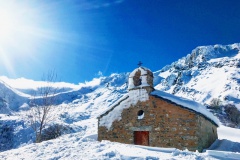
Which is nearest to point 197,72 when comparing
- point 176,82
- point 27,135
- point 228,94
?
point 176,82

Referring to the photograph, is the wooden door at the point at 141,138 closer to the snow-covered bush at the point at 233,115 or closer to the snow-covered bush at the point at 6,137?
the snow-covered bush at the point at 6,137

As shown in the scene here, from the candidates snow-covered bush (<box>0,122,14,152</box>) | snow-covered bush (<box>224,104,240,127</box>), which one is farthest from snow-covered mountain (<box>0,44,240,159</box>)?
snow-covered bush (<box>224,104,240,127</box>)

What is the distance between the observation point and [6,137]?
6344 centimetres

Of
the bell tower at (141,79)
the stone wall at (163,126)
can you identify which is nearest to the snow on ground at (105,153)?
the stone wall at (163,126)

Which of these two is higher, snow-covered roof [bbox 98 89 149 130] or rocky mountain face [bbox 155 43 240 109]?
rocky mountain face [bbox 155 43 240 109]

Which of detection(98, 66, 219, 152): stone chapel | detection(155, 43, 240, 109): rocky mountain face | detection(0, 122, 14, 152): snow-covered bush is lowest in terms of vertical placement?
detection(0, 122, 14, 152): snow-covered bush

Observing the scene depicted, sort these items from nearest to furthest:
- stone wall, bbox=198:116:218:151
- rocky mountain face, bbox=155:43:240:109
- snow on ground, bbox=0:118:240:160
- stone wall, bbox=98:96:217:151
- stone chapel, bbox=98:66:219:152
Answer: snow on ground, bbox=0:118:240:160 < stone wall, bbox=98:96:217:151 < stone chapel, bbox=98:66:219:152 < stone wall, bbox=198:116:218:151 < rocky mountain face, bbox=155:43:240:109

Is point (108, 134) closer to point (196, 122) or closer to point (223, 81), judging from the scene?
point (196, 122)

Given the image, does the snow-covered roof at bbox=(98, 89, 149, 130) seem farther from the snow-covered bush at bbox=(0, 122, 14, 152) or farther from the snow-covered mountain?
the snow-covered bush at bbox=(0, 122, 14, 152)

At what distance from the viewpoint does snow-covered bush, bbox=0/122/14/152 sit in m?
56.5

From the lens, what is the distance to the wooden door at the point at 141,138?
58.6ft

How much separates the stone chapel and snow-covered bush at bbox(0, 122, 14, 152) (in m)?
43.3

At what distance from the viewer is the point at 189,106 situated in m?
16.6

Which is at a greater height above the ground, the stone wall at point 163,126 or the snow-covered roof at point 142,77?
the snow-covered roof at point 142,77
